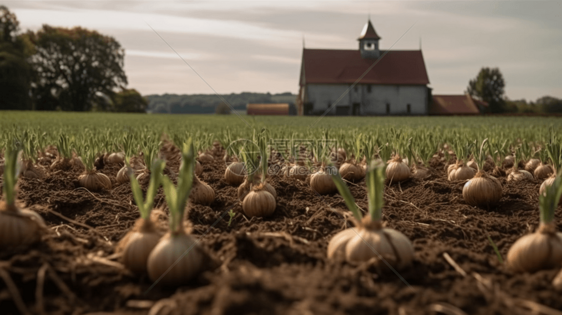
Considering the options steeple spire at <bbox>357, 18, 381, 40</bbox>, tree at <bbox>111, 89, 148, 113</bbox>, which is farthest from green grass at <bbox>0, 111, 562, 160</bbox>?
tree at <bbox>111, 89, 148, 113</bbox>

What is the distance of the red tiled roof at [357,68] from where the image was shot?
42875 mm

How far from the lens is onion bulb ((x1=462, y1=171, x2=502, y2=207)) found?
3.18 m

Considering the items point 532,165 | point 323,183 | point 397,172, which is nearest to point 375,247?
point 323,183

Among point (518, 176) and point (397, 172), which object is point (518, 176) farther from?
point (397, 172)

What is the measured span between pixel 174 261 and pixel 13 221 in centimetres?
71

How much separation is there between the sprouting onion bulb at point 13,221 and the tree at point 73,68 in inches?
2210

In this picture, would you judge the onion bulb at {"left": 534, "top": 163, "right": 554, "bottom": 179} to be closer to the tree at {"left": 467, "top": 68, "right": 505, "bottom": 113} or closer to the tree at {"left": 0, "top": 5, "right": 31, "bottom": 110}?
the tree at {"left": 0, "top": 5, "right": 31, "bottom": 110}

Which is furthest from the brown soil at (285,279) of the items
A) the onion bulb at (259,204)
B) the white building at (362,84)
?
the white building at (362,84)

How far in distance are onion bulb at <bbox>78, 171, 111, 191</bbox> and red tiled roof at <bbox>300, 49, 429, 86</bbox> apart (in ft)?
129

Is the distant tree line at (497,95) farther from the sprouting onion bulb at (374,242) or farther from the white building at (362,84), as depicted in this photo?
the sprouting onion bulb at (374,242)

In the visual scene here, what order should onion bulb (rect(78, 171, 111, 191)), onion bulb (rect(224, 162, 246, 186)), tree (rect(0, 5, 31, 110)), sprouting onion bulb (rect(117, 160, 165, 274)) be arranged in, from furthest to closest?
tree (rect(0, 5, 31, 110)) < onion bulb (rect(224, 162, 246, 186)) < onion bulb (rect(78, 171, 111, 191)) < sprouting onion bulb (rect(117, 160, 165, 274))

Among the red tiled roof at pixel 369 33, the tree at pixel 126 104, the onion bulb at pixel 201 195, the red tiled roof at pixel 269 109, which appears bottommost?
the onion bulb at pixel 201 195

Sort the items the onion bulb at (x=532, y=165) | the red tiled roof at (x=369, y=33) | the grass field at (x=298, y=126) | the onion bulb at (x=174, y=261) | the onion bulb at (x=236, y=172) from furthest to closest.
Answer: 1. the red tiled roof at (x=369, y=33)
2. the grass field at (x=298, y=126)
3. the onion bulb at (x=532, y=165)
4. the onion bulb at (x=236, y=172)
5. the onion bulb at (x=174, y=261)

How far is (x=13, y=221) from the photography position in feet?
5.41
